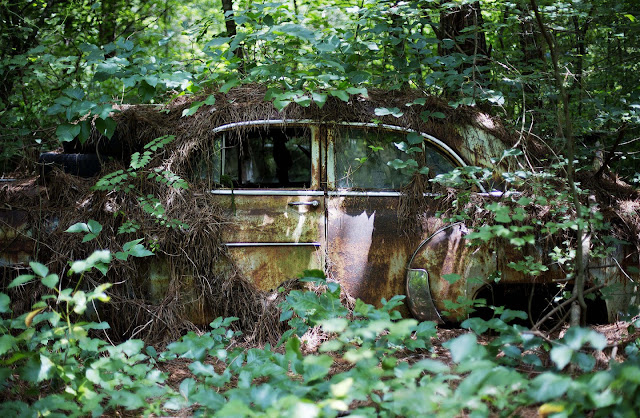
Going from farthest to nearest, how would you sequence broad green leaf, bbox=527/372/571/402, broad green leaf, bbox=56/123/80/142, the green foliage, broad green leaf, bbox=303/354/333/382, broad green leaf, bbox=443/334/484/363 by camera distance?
the green foliage → broad green leaf, bbox=56/123/80/142 → broad green leaf, bbox=303/354/333/382 → broad green leaf, bbox=443/334/484/363 → broad green leaf, bbox=527/372/571/402

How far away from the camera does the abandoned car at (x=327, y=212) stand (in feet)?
13.0

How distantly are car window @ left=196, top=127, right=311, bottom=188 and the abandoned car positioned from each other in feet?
0.04

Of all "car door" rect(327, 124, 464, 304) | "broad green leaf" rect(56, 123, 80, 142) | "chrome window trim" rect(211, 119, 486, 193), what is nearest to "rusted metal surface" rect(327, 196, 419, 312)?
"car door" rect(327, 124, 464, 304)

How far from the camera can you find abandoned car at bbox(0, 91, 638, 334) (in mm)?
3973

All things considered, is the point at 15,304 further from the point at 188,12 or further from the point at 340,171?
the point at 188,12

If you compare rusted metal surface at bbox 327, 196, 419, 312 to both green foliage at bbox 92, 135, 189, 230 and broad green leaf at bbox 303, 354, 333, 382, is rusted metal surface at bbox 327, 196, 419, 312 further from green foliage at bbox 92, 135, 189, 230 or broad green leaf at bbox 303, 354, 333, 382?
broad green leaf at bbox 303, 354, 333, 382

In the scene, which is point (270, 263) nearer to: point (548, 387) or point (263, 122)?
point (263, 122)

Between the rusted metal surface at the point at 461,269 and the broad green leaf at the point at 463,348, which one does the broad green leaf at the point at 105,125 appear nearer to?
the rusted metal surface at the point at 461,269

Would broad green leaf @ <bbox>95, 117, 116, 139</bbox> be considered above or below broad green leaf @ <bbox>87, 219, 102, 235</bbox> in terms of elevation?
above

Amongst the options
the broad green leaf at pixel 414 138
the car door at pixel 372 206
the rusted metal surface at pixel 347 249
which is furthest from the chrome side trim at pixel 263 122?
the broad green leaf at pixel 414 138

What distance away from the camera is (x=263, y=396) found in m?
2.13

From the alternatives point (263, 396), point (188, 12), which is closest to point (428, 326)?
point (263, 396)

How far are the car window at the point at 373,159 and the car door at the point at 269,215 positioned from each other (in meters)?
0.19

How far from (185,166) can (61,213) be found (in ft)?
3.18
